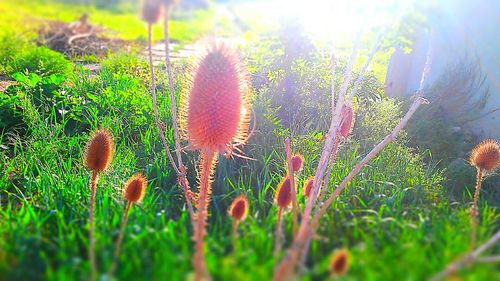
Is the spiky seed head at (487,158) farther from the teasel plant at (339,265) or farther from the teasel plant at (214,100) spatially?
the teasel plant at (339,265)

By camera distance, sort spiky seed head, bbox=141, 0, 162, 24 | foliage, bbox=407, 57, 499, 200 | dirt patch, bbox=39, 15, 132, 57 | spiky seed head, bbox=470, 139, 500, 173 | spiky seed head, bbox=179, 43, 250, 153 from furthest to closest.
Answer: dirt patch, bbox=39, 15, 132, 57
foliage, bbox=407, 57, 499, 200
spiky seed head, bbox=470, 139, 500, 173
spiky seed head, bbox=179, 43, 250, 153
spiky seed head, bbox=141, 0, 162, 24

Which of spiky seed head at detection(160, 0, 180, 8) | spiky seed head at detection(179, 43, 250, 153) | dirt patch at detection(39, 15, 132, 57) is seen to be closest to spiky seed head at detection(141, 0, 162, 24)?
spiky seed head at detection(160, 0, 180, 8)

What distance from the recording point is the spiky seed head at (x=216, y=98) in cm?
200

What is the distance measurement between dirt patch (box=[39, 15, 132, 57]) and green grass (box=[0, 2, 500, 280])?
13.4 ft

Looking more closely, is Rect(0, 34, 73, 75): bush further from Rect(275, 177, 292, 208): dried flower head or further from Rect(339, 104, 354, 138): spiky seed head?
Rect(275, 177, 292, 208): dried flower head

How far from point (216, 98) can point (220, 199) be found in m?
0.97

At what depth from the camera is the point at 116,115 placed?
13.9 feet

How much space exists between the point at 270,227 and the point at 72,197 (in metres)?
0.98

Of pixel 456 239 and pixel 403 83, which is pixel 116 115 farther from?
pixel 403 83

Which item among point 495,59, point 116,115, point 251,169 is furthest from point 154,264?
point 495,59

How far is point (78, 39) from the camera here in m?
10.2

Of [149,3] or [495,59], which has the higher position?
[149,3]

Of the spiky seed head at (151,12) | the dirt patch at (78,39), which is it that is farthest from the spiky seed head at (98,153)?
the dirt patch at (78,39)

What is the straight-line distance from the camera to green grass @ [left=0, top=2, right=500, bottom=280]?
1.51 meters
